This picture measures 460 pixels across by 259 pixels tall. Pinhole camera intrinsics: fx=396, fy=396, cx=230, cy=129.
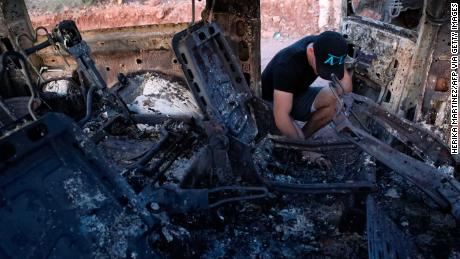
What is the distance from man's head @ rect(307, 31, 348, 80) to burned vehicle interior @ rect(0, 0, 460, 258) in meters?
0.31

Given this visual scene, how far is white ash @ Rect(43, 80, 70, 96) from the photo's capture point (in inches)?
179

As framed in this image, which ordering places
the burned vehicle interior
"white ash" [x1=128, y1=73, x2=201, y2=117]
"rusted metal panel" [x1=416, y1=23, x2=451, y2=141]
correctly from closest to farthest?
the burned vehicle interior, "white ash" [x1=128, y1=73, x2=201, y2=117], "rusted metal panel" [x1=416, y1=23, x2=451, y2=141]

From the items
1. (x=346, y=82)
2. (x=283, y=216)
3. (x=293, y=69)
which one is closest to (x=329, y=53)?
(x=293, y=69)

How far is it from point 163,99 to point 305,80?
142 cm

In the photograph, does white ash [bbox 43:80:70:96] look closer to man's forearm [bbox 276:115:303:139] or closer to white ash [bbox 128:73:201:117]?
white ash [bbox 128:73:201:117]

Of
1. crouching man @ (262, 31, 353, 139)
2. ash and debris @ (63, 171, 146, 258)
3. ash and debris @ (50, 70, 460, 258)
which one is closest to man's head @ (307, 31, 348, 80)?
crouching man @ (262, 31, 353, 139)

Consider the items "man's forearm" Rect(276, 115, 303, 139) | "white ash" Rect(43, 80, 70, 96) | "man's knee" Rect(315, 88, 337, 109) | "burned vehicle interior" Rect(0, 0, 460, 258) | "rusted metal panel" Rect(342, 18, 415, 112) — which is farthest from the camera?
"white ash" Rect(43, 80, 70, 96)

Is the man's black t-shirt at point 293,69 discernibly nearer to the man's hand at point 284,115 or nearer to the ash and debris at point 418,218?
the man's hand at point 284,115

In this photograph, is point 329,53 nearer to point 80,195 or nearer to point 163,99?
point 163,99

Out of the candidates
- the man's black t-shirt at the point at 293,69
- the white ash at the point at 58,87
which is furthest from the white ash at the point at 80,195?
the white ash at the point at 58,87

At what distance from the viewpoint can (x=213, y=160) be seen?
3072 mm

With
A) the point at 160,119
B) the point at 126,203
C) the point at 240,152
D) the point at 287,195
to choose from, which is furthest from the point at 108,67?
the point at 126,203

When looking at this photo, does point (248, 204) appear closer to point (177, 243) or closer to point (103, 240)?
point (177, 243)

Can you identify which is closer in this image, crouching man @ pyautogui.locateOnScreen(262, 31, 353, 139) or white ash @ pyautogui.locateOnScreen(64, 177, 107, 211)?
white ash @ pyautogui.locateOnScreen(64, 177, 107, 211)
